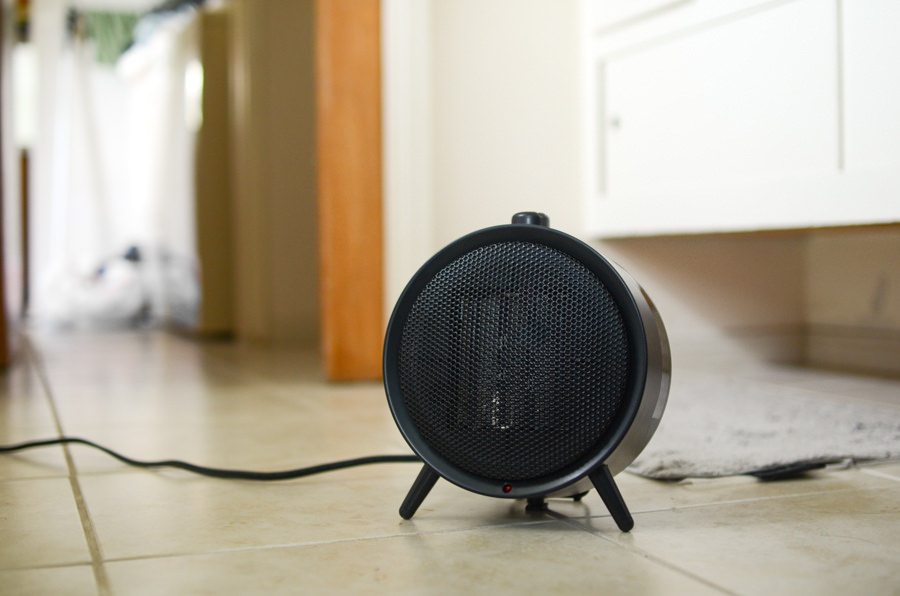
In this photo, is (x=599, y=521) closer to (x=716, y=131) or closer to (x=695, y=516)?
(x=695, y=516)

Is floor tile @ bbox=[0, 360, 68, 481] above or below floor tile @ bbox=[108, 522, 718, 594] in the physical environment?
below

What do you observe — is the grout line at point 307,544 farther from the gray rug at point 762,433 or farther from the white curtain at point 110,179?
the white curtain at point 110,179

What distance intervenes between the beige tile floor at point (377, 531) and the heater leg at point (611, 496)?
11 millimetres

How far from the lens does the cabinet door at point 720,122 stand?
143cm

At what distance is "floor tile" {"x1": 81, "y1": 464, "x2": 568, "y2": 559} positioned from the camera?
737 millimetres

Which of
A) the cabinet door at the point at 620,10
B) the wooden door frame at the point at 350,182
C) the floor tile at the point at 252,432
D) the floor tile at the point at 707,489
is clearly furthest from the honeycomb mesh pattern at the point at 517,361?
the cabinet door at the point at 620,10

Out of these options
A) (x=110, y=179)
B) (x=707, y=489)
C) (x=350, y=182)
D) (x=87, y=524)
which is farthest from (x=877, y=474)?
(x=110, y=179)

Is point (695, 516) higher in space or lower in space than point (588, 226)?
lower

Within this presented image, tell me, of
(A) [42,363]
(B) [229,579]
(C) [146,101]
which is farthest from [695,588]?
(C) [146,101]

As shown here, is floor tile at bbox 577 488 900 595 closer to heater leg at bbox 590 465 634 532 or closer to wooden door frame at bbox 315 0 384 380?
heater leg at bbox 590 465 634 532

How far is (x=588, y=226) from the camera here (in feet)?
6.25

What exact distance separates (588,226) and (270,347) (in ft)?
3.84

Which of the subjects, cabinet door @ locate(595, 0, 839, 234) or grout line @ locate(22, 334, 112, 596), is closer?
grout line @ locate(22, 334, 112, 596)

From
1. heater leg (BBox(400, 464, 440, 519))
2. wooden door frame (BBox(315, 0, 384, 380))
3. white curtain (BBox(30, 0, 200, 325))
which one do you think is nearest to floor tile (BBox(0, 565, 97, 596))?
heater leg (BBox(400, 464, 440, 519))
